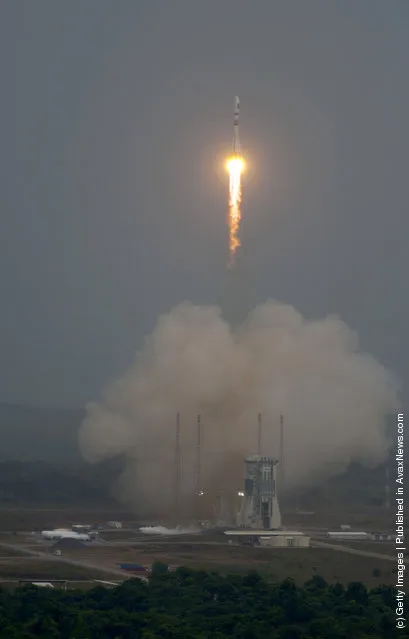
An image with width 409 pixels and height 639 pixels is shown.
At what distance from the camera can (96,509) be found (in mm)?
85250

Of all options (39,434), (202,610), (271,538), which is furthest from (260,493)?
(39,434)

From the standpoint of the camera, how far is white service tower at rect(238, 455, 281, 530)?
7710cm

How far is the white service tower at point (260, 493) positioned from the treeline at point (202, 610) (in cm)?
1840

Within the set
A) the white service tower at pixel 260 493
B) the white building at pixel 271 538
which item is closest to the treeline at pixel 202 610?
the white building at pixel 271 538

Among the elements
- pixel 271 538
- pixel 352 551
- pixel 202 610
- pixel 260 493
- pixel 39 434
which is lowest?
pixel 202 610

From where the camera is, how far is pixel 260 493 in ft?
254

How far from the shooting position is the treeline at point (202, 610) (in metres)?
48.9

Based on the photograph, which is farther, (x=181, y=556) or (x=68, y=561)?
(x=181, y=556)

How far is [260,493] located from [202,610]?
25.3m

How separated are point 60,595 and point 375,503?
35545 mm

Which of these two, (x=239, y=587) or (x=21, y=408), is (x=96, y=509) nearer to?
(x=239, y=587)

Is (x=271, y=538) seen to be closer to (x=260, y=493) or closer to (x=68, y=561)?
(x=260, y=493)

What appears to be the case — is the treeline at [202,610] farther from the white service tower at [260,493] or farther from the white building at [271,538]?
the white service tower at [260,493]

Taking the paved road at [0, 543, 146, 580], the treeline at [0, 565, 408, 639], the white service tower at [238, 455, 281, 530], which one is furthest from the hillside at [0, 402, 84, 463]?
the treeline at [0, 565, 408, 639]
